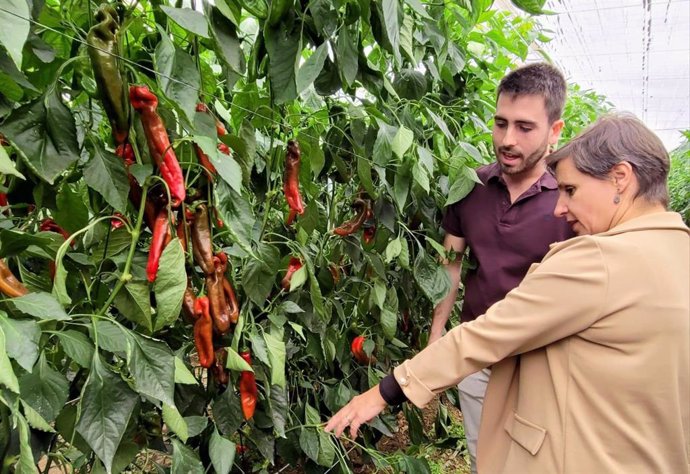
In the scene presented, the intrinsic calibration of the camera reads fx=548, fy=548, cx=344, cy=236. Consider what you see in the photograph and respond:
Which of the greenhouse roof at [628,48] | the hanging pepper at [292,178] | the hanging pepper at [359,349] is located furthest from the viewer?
the greenhouse roof at [628,48]

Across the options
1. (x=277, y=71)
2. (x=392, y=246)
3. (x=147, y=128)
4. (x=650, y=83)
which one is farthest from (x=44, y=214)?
(x=650, y=83)

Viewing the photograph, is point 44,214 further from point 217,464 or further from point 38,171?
point 217,464

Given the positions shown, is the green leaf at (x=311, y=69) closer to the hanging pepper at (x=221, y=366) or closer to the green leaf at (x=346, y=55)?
the green leaf at (x=346, y=55)

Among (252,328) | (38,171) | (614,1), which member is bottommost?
(252,328)

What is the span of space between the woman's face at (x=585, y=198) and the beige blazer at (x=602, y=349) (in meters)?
0.07

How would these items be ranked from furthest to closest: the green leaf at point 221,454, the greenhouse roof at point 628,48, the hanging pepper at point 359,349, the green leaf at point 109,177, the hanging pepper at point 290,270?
the greenhouse roof at point 628,48 < the hanging pepper at point 359,349 < the hanging pepper at point 290,270 < the green leaf at point 221,454 < the green leaf at point 109,177

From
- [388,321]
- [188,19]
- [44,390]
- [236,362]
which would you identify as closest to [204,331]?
[236,362]

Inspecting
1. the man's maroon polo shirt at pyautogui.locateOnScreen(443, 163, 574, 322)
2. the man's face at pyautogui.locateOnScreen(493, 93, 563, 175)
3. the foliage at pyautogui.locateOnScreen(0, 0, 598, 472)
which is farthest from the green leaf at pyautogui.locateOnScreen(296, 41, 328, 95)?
the man's maroon polo shirt at pyautogui.locateOnScreen(443, 163, 574, 322)

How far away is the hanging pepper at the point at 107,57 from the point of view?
70cm

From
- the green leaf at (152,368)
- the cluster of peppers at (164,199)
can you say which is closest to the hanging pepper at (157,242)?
the cluster of peppers at (164,199)

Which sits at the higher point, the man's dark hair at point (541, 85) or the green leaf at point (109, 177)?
the man's dark hair at point (541, 85)

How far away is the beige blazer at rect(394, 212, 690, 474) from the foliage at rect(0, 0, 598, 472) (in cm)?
36

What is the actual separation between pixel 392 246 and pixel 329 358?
1.14 feet

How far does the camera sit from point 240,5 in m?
0.83
